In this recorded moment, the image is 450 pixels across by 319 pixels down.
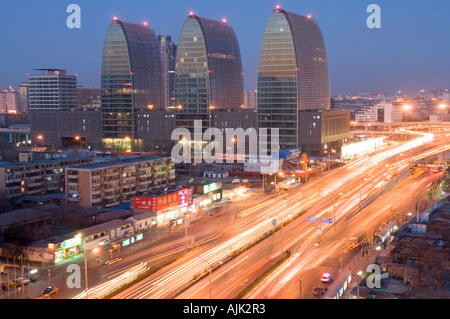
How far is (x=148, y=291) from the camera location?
40.5ft

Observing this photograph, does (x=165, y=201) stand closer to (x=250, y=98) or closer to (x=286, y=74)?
(x=286, y=74)

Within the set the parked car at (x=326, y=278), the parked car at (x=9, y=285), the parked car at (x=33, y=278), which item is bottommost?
the parked car at (x=33, y=278)

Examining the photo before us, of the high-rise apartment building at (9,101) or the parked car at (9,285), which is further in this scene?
the high-rise apartment building at (9,101)

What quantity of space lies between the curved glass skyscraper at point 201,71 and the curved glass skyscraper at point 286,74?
492cm

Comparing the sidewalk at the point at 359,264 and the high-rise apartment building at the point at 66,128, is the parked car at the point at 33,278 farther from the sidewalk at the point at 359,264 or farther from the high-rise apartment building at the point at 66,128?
the high-rise apartment building at the point at 66,128

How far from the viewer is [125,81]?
152 ft

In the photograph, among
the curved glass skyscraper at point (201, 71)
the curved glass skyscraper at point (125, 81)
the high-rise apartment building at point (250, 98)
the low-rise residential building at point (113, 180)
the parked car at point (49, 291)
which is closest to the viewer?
the parked car at point (49, 291)

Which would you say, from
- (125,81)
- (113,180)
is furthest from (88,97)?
(113,180)

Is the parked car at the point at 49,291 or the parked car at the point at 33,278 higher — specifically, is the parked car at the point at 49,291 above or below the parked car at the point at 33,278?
above

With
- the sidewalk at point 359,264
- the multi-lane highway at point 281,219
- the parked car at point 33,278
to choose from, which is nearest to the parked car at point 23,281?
the parked car at point 33,278

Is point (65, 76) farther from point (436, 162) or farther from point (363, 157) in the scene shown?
point (436, 162)

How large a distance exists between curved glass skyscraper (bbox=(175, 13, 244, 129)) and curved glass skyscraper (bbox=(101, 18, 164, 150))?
14.1ft

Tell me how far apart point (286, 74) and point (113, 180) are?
21.1 meters

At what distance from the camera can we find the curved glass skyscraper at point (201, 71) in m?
43.5
